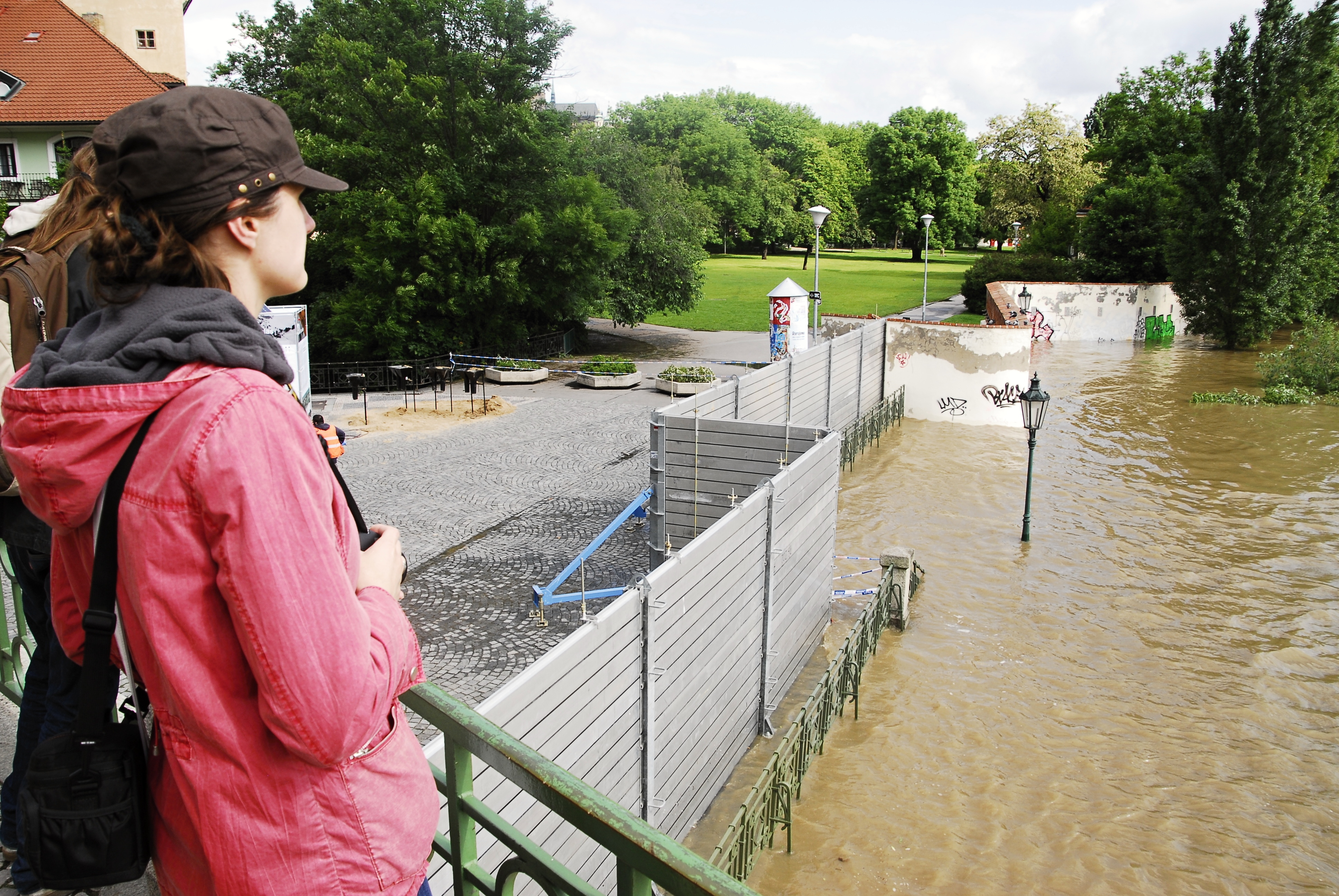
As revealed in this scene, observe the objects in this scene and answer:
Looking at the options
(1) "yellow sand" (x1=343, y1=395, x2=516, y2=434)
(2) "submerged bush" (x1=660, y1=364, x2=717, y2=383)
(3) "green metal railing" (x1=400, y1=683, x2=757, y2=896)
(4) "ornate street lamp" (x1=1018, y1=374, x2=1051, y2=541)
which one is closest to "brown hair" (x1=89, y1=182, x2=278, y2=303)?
(3) "green metal railing" (x1=400, y1=683, x2=757, y2=896)

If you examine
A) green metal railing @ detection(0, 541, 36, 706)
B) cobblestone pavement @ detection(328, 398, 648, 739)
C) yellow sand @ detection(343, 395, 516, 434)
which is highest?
green metal railing @ detection(0, 541, 36, 706)

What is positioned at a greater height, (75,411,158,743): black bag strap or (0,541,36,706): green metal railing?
(75,411,158,743): black bag strap

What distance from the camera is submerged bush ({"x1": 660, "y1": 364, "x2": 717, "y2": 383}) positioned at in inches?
931

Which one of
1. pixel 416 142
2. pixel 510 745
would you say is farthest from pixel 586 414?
pixel 510 745

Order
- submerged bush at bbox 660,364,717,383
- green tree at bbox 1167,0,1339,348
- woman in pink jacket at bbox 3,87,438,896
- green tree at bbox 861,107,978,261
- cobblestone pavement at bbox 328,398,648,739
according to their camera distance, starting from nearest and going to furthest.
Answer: woman in pink jacket at bbox 3,87,438,896 → cobblestone pavement at bbox 328,398,648,739 → submerged bush at bbox 660,364,717,383 → green tree at bbox 1167,0,1339,348 → green tree at bbox 861,107,978,261

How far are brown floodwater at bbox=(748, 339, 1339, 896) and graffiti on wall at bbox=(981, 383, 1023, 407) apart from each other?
2381mm

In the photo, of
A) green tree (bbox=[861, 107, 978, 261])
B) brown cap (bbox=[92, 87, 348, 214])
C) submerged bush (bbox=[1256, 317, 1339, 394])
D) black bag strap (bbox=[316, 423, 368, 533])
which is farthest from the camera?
green tree (bbox=[861, 107, 978, 261])

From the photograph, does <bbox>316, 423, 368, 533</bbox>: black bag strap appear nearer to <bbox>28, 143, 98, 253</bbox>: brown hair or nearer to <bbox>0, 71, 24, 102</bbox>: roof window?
<bbox>28, 143, 98, 253</bbox>: brown hair

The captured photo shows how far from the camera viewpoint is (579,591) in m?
10.8

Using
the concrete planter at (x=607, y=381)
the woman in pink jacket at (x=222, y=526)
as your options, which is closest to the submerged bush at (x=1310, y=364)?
the concrete planter at (x=607, y=381)

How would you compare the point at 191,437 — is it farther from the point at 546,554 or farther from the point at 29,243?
the point at 546,554

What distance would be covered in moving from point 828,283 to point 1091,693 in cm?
5176

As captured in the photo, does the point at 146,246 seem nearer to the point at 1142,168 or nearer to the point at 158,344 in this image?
the point at 158,344

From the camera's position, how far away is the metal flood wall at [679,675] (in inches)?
167
